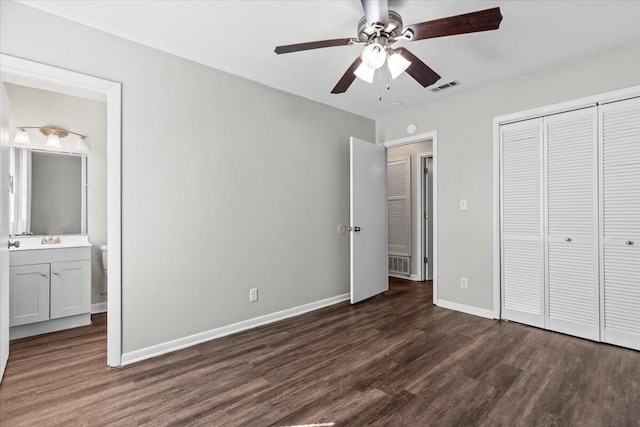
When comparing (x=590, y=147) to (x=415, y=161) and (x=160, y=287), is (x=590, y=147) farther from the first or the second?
(x=160, y=287)

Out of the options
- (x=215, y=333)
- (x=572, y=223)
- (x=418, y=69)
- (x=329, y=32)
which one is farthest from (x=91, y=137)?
(x=572, y=223)

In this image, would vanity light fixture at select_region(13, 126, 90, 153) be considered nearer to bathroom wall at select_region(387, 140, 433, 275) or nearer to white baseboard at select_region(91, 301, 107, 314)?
white baseboard at select_region(91, 301, 107, 314)

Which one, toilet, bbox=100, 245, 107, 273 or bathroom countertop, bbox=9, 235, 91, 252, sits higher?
bathroom countertop, bbox=9, 235, 91, 252

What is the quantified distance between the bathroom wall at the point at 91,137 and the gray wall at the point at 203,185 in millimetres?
1666

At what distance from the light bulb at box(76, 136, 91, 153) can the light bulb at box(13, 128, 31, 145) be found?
1.36ft

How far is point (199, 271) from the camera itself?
274 cm

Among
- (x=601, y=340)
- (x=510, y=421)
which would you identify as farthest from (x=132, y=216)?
(x=601, y=340)

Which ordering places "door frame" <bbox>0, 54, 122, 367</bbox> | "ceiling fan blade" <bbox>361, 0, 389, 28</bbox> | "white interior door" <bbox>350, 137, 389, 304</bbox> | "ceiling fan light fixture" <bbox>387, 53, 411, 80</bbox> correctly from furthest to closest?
1. "white interior door" <bbox>350, 137, 389, 304</bbox>
2. "door frame" <bbox>0, 54, 122, 367</bbox>
3. "ceiling fan light fixture" <bbox>387, 53, 411, 80</bbox>
4. "ceiling fan blade" <bbox>361, 0, 389, 28</bbox>

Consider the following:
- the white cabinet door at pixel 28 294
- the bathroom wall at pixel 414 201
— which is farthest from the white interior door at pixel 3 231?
the bathroom wall at pixel 414 201

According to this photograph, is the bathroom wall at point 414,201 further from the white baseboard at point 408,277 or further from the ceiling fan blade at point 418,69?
the ceiling fan blade at point 418,69

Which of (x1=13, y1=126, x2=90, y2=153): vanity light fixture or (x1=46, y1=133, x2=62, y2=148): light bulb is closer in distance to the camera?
(x1=13, y1=126, x2=90, y2=153): vanity light fixture

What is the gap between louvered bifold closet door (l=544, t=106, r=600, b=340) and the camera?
274cm

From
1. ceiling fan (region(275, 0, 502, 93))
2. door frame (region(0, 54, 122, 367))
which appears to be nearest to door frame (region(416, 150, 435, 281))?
ceiling fan (region(275, 0, 502, 93))

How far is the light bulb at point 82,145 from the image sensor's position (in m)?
3.51
